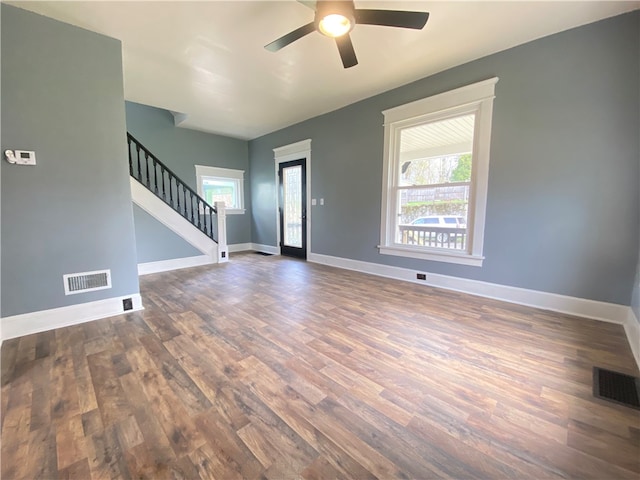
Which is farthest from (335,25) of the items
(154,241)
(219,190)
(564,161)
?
(219,190)

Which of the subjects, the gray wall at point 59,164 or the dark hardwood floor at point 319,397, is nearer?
the dark hardwood floor at point 319,397

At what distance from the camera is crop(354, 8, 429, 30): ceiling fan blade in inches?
70.7

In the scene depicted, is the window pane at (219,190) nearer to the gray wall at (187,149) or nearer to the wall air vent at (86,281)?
the gray wall at (187,149)

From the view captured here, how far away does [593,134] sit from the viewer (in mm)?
2400

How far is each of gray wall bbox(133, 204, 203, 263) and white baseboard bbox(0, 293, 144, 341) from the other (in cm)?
192

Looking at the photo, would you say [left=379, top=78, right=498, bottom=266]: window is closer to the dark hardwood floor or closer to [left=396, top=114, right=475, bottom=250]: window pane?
[left=396, top=114, right=475, bottom=250]: window pane

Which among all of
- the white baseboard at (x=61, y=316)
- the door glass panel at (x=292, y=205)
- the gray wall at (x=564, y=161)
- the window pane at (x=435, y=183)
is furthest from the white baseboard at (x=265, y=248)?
the gray wall at (x=564, y=161)

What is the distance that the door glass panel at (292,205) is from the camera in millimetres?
5570

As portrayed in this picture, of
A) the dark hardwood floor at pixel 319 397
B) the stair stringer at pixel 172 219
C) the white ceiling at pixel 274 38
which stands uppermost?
the white ceiling at pixel 274 38

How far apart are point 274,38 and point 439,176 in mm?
2521

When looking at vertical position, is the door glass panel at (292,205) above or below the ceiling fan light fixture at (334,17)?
below

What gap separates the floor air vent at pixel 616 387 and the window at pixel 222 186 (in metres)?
6.05

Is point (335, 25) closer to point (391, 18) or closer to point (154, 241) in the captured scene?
point (391, 18)

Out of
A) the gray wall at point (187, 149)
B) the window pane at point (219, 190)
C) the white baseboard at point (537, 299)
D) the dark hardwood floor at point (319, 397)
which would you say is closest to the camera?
the dark hardwood floor at point (319, 397)
